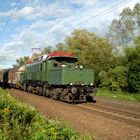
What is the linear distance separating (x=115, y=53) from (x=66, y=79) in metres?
24.7

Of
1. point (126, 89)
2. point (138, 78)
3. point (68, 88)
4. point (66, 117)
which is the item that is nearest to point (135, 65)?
point (138, 78)

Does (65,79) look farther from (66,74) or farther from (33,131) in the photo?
(33,131)

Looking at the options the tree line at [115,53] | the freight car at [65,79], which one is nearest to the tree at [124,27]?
the tree line at [115,53]

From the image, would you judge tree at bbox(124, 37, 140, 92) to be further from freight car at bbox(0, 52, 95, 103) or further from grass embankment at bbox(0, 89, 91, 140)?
grass embankment at bbox(0, 89, 91, 140)

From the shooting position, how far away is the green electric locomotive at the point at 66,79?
26.3 m

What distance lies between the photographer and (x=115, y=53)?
50000mm

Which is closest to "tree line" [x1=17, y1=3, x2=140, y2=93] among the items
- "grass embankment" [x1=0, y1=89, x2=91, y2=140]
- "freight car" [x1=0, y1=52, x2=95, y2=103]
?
"freight car" [x1=0, y1=52, x2=95, y2=103]

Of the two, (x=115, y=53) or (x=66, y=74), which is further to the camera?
(x=115, y=53)

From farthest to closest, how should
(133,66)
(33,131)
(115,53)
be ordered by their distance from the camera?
(115,53), (133,66), (33,131)

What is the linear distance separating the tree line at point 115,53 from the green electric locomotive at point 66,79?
31.7ft

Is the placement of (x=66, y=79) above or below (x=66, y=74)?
below

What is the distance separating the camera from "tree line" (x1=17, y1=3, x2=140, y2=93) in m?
38.1

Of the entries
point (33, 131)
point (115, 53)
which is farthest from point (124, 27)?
point (33, 131)

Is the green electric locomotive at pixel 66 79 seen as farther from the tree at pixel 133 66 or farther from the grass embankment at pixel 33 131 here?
the grass embankment at pixel 33 131
